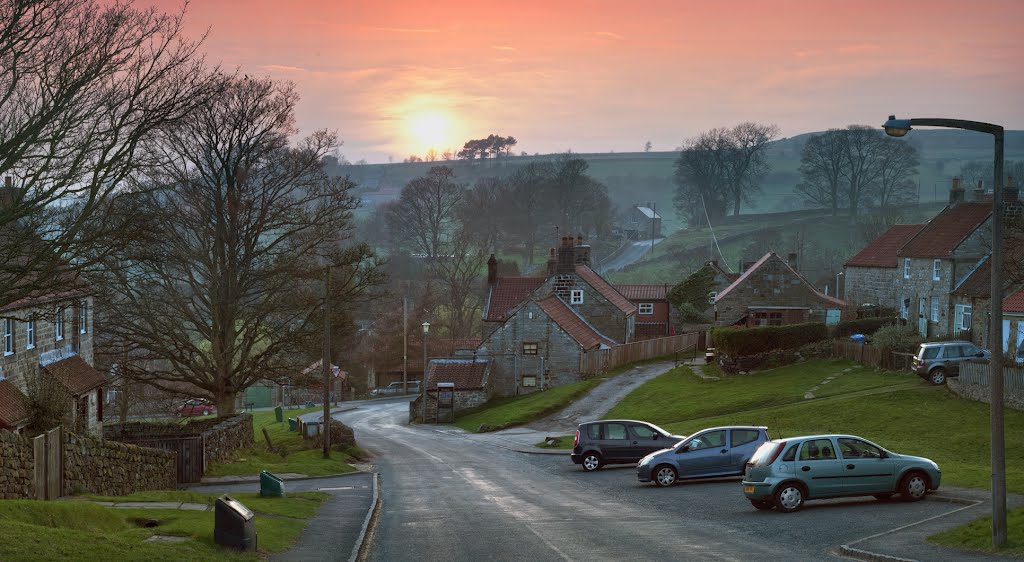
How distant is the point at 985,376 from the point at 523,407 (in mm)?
25712

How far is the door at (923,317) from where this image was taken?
56.5 meters

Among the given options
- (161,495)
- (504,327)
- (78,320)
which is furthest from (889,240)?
(161,495)

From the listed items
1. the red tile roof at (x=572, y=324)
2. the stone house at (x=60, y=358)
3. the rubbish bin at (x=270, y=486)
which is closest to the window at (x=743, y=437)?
the rubbish bin at (x=270, y=486)

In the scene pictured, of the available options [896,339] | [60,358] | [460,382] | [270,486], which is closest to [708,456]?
Result: [270,486]

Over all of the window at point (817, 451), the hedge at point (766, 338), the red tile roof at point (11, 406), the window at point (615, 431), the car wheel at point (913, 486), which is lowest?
the window at point (615, 431)

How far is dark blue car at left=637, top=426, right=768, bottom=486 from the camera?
95.3ft

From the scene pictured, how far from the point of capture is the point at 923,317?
56812 millimetres

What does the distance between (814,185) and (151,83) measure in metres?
138

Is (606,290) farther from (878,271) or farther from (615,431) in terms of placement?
(615,431)

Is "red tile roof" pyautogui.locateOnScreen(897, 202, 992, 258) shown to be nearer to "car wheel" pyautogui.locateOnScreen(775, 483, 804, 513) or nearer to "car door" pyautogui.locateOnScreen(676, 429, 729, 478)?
"car door" pyautogui.locateOnScreen(676, 429, 729, 478)

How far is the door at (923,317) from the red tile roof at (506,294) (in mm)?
25631

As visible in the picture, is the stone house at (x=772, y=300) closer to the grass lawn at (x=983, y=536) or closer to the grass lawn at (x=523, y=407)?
the grass lawn at (x=523, y=407)

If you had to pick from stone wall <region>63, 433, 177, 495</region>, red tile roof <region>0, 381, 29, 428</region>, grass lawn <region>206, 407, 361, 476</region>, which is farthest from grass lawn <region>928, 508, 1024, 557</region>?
grass lawn <region>206, 407, 361, 476</region>

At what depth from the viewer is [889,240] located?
67062mm
